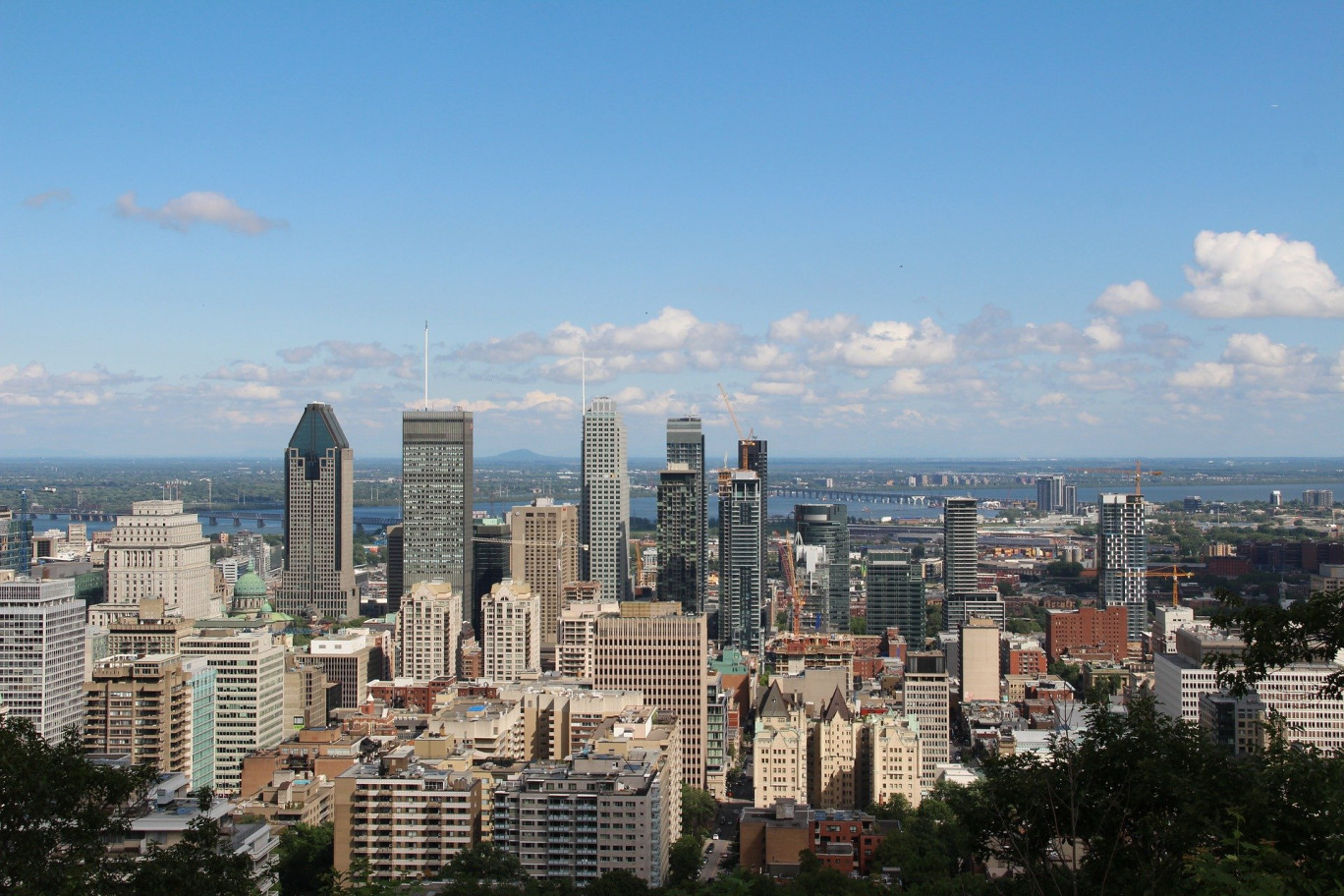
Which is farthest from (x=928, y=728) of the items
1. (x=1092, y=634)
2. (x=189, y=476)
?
(x=189, y=476)

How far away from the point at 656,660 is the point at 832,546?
3798 cm

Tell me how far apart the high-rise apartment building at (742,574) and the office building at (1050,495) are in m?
79.1

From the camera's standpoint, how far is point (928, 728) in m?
38.9

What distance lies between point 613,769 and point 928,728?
17.1 m

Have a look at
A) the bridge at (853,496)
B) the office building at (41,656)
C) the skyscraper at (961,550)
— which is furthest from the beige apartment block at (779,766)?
the bridge at (853,496)

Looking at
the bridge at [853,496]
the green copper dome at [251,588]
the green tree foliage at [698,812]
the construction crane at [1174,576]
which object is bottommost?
the green tree foliage at [698,812]

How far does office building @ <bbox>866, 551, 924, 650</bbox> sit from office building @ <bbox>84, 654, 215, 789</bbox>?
37318 mm

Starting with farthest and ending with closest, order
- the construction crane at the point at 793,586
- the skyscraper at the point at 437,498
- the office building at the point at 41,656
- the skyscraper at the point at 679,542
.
Result: the skyscraper at the point at 679,542
the skyscraper at the point at 437,498
the construction crane at the point at 793,586
the office building at the point at 41,656

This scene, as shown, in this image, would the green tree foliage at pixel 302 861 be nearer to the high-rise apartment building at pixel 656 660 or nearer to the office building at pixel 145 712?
the office building at pixel 145 712

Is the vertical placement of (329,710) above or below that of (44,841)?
below

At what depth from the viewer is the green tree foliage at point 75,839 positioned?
27.5 feet

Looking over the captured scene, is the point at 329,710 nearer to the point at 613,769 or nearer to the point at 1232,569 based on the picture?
the point at 613,769

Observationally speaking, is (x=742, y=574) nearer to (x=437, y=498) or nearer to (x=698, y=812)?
(x=437, y=498)

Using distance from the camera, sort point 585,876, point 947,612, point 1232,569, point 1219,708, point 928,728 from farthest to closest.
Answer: point 1232,569, point 947,612, point 928,728, point 1219,708, point 585,876
